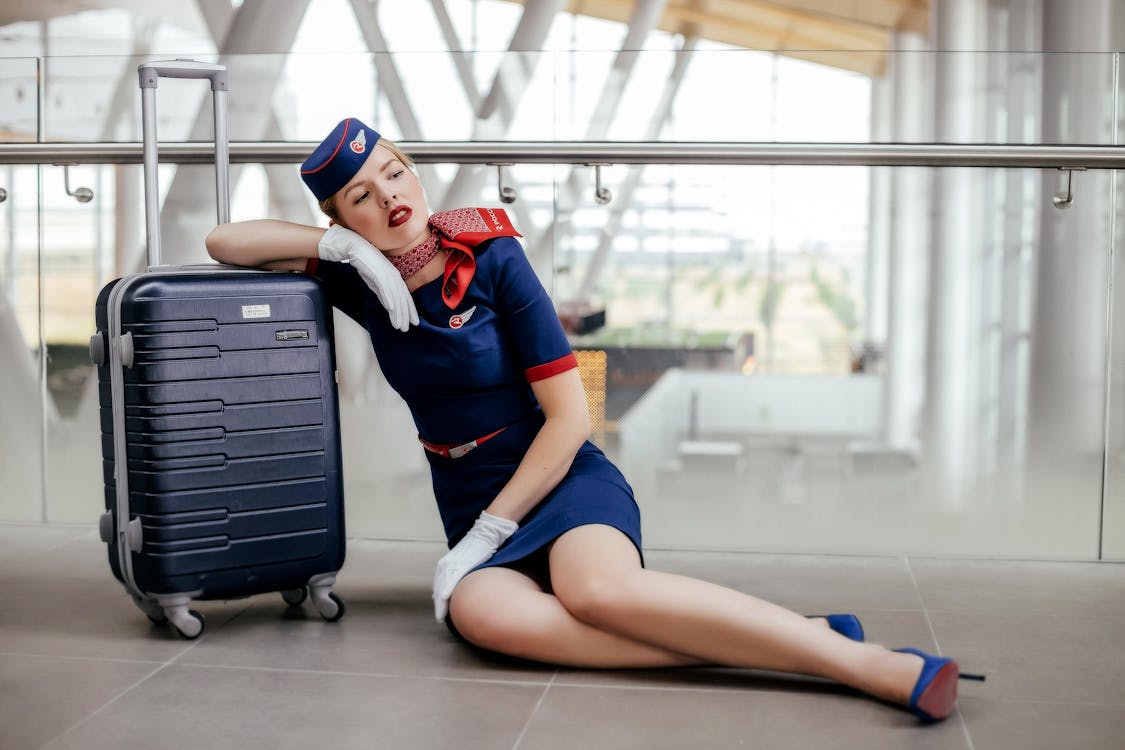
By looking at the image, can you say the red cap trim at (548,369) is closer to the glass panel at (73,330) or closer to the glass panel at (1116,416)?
the glass panel at (1116,416)

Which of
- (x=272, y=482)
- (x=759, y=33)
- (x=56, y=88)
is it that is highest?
(x=759, y=33)

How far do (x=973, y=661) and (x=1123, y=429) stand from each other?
1.11 metres

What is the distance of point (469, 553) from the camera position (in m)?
2.12

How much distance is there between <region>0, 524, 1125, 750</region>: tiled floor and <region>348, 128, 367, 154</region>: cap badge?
904 millimetres

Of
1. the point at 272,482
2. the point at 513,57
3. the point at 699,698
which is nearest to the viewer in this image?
the point at 699,698

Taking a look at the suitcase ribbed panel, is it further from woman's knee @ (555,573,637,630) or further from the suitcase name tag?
woman's knee @ (555,573,637,630)

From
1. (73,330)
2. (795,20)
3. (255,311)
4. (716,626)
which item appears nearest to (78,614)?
(255,311)

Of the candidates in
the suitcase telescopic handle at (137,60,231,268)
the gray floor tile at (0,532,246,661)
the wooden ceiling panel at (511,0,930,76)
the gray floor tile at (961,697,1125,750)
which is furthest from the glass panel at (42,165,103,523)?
the wooden ceiling panel at (511,0,930,76)

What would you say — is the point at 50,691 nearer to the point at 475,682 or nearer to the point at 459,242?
the point at 475,682

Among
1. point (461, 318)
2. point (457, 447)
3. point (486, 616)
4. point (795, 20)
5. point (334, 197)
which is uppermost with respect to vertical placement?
point (795, 20)

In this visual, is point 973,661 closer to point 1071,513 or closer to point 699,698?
point 699,698

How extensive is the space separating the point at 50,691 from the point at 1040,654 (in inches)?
66.8

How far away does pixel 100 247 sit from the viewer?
332cm

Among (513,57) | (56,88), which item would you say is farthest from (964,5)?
(56,88)
